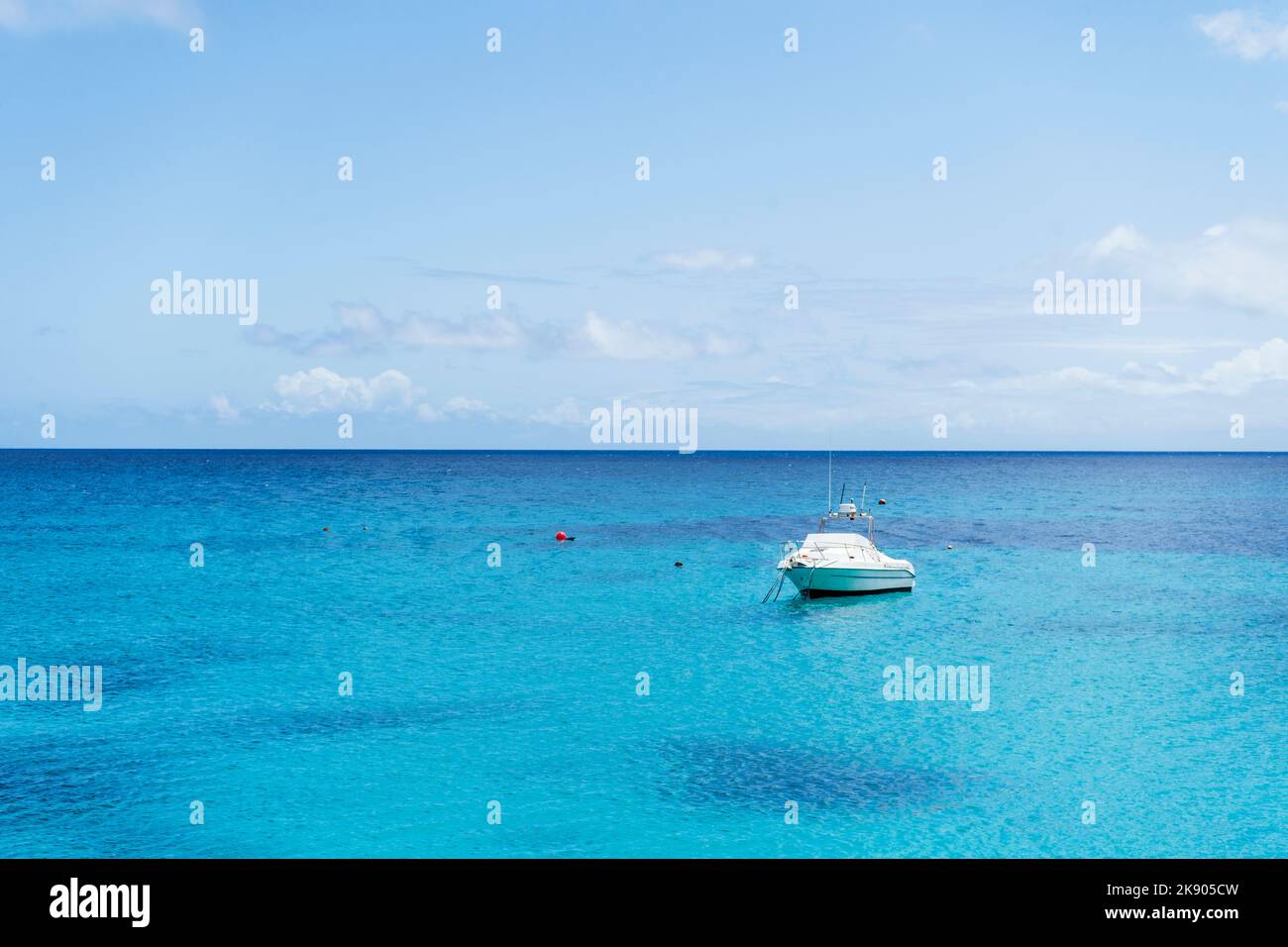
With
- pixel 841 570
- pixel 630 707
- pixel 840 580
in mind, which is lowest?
pixel 630 707

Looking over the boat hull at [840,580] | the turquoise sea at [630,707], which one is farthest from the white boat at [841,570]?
the turquoise sea at [630,707]

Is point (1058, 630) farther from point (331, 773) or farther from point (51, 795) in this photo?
point (51, 795)

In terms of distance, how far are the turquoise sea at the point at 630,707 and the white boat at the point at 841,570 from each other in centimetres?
87

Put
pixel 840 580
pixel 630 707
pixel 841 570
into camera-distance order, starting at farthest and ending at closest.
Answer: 1. pixel 840 580
2. pixel 841 570
3. pixel 630 707

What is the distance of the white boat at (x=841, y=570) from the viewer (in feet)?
169

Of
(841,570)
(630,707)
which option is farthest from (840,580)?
(630,707)

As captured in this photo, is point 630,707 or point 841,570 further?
point 841,570

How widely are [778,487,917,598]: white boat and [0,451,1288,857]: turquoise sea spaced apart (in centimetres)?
87

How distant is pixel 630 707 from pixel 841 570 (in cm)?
2077

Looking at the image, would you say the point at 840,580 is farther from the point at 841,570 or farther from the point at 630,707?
the point at 630,707

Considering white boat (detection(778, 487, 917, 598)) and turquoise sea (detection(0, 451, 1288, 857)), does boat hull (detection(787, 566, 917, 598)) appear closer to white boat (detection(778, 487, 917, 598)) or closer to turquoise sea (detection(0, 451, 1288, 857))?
white boat (detection(778, 487, 917, 598))

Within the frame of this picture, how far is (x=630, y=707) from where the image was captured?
33844mm

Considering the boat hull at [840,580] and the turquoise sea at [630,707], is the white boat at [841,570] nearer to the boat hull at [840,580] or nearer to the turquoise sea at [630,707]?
the boat hull at [840,580]
